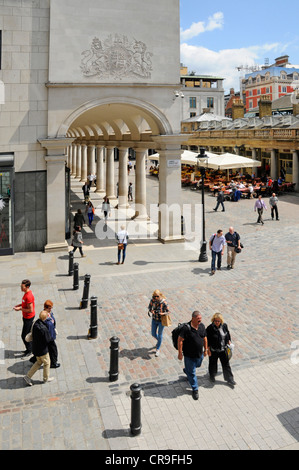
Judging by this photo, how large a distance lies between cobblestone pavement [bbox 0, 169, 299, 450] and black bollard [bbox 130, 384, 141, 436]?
16 cm

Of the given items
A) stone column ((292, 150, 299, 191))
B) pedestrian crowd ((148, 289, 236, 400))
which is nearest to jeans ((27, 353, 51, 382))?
pedestrian crowd ((148, 289, 236, 400))

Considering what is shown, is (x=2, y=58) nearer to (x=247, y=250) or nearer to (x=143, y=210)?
(x=143, y=210)

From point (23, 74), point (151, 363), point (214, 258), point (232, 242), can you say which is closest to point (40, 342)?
point (151, 363)

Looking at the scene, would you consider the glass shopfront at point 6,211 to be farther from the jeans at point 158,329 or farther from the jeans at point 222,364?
the jeans at point 222,364

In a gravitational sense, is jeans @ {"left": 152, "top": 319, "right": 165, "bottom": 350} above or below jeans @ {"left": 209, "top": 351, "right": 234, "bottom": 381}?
above

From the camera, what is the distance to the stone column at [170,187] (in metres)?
17.3

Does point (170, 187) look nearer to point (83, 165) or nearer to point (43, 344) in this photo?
point (43, 344)

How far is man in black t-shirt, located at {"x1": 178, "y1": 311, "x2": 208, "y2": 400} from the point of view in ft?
22.1

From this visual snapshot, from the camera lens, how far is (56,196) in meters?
16.0

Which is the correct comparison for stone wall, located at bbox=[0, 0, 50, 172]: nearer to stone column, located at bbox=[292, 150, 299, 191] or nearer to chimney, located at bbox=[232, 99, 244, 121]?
stone column, located at bbox=[292, 150, 299, 191]

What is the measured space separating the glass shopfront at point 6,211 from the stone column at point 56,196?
1436 millimetres
